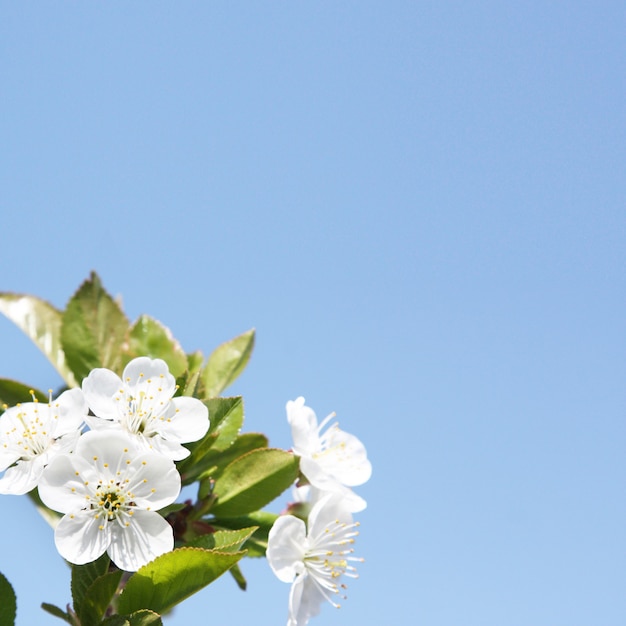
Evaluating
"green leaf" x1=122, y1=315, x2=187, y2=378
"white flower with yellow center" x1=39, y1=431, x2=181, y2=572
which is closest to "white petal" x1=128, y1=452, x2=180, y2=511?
"white flower with yellow center" x1=39, y1=431, x2=181, y2=572

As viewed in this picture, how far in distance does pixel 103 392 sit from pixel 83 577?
1.17ft

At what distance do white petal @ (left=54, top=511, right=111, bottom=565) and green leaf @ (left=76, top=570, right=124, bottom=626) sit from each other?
0.15 ft

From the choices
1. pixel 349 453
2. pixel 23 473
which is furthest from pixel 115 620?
pixel 349 453

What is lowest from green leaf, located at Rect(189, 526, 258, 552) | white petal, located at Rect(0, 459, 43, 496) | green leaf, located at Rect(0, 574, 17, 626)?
green leaf, located at Rect(0, 574, 17, 626)

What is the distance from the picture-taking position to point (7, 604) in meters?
1.55

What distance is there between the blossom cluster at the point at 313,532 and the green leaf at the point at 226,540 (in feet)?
0.60

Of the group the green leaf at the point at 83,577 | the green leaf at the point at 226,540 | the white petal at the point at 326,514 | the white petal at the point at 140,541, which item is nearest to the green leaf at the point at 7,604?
the green leaf at the point at 83,577

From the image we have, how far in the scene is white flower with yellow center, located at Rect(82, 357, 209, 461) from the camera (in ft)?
5.38

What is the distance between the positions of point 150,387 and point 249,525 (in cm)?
41

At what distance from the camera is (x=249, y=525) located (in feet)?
6.19

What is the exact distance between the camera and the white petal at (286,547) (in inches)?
68.2

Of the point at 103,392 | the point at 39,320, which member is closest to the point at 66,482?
the point at 103,392

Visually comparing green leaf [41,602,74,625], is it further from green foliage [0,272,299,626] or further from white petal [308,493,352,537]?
white petal [308,493,352,537]

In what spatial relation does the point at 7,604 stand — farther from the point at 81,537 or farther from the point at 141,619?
the point at 141,619
